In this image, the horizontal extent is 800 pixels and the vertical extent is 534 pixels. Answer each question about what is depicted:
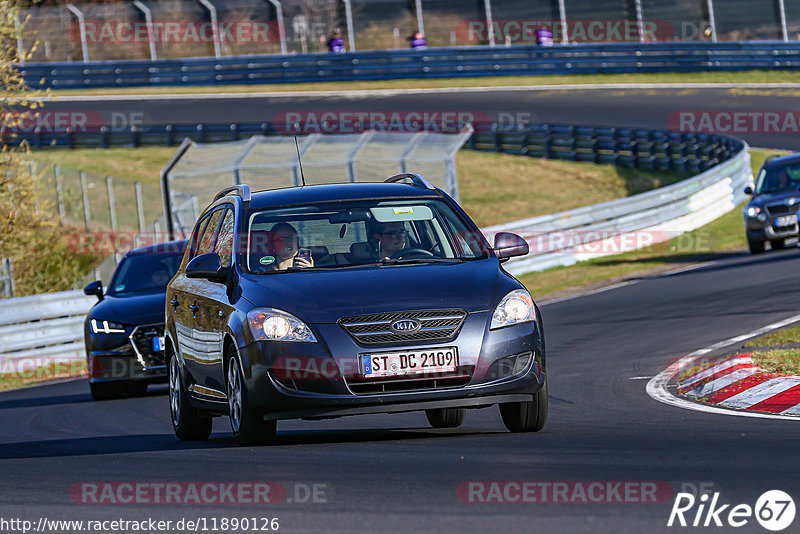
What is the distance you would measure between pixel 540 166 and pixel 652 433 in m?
30.4

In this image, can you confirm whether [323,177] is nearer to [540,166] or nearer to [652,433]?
[540,166]

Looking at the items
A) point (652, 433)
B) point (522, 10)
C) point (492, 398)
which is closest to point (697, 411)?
point (652, 433)

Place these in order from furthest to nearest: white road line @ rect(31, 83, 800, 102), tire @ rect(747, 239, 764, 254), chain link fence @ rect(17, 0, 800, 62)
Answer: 1. chain link fence @ rect(17, 0, 800, 62)
2. white road line @ rect(31, 83, 800, 102)
3. tire @ rect(747, 239, 764, 254)

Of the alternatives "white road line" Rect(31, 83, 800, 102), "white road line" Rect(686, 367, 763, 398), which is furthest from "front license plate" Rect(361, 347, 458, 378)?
"white road line" Rect(31, 83, 800, 102)

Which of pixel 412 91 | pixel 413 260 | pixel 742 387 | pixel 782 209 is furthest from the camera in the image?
pixel 412 91

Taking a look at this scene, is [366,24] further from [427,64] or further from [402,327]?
[402,327]

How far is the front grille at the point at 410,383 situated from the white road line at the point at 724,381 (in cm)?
313

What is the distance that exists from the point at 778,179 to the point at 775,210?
109cm

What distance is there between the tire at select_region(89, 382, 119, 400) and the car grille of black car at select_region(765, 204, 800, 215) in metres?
12.3

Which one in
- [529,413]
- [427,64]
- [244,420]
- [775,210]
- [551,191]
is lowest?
[551,191]

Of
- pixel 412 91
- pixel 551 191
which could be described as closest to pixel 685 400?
pixel 551 191

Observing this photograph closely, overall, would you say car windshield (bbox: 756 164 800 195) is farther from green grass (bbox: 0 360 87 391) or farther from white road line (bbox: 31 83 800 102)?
white road line (bbox: 31 83 800 102)

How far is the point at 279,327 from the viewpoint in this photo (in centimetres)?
805

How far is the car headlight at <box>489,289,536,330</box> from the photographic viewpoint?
Answer: 815cm
